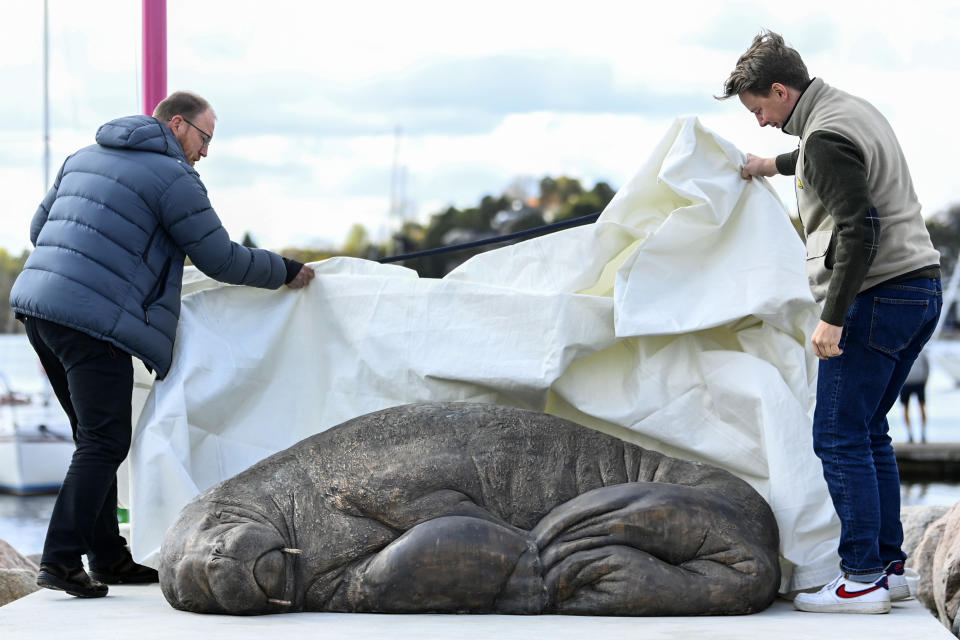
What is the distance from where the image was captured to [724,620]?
4156mm

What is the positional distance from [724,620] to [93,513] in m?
2.34

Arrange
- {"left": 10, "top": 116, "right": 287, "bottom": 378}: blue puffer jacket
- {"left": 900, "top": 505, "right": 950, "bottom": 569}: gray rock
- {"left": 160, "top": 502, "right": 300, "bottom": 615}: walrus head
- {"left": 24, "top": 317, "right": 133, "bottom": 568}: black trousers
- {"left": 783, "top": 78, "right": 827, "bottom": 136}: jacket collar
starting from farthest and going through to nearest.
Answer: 1. {"left": 900, "top": 505, "right": 950, "bottom": 569}: gray rock
2. {"left": 10, "top": 116, "right": 287, "bottom": 378}: blue puffer jacket
3. {"left": 24, "top": 317, "right": 133, "bottom": 568}: black trousers
4. {"left": 783, "top": 78, "right": 827, "bottom": 136}: jacket collar
5. {"left": 160, "top": 502, "right": 300, "bottom": 615}: walrus head

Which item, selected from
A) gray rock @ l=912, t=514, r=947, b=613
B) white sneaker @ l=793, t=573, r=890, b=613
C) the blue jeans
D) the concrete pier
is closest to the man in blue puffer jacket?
the concrete pier

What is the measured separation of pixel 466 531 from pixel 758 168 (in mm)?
2140

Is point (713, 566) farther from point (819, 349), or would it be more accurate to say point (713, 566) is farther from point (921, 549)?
point (921, 549)

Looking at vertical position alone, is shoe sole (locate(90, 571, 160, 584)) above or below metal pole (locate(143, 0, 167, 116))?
below

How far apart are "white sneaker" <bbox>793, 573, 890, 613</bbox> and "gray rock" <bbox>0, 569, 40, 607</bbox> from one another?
11.6 ft

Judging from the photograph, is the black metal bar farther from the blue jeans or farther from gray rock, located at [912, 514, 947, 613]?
gray rock, located at [912, 514, 947, 613]

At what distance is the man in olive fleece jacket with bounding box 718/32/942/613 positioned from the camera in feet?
13.7

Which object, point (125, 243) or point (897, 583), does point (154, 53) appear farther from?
point (897, 583)

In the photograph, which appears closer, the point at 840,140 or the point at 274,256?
the point at 840,140

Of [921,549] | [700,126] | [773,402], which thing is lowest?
[921,549]

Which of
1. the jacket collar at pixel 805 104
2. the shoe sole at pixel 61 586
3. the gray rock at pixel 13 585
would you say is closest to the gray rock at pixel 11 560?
the gray rock at pixel 13 585

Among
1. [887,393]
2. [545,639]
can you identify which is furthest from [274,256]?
[887,393]
